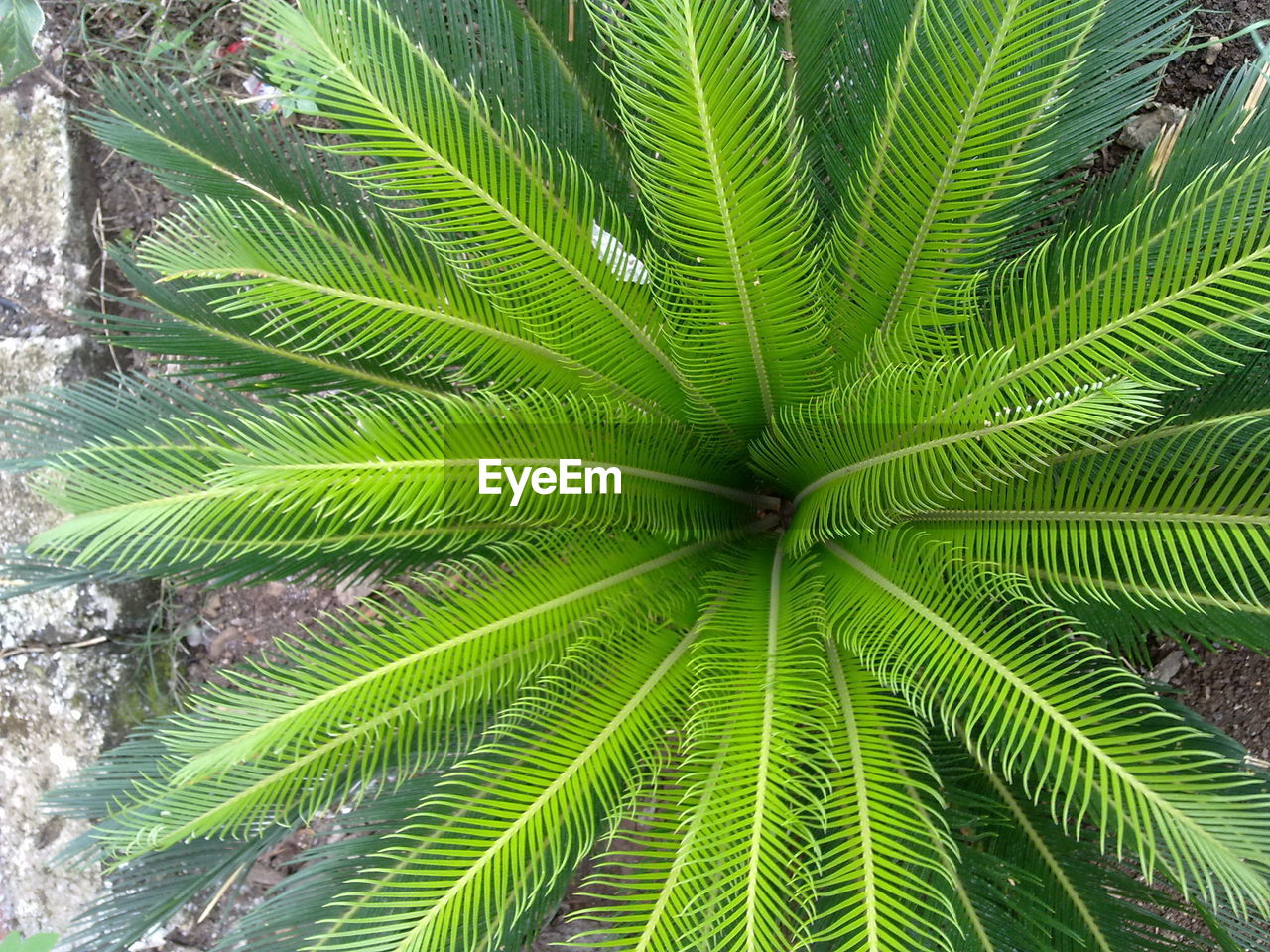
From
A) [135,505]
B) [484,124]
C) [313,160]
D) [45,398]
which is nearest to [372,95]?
[484,124]

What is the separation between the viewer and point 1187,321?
1098 mm

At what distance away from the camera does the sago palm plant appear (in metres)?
1.16

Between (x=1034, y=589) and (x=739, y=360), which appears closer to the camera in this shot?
(x=1034, y=589)

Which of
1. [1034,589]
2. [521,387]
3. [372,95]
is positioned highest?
[372,95]

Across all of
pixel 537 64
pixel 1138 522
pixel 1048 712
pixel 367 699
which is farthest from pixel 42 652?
pixel 1138 522

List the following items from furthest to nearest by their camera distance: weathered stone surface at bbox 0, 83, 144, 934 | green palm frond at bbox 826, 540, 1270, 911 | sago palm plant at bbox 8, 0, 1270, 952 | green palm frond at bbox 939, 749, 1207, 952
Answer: weathered stone surface at bbox 0, 83, 144, 934
green palm frond at bbox 939, 749, 1207, 952
sago palm plant at bbox 8, 0, 1270, 952
green palm frond at bbox 826, 540, 1270, 911

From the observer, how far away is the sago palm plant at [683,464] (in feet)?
3.80

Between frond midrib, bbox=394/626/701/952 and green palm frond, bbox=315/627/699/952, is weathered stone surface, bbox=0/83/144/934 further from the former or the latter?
frond midrib, bbox=394/626/701/952

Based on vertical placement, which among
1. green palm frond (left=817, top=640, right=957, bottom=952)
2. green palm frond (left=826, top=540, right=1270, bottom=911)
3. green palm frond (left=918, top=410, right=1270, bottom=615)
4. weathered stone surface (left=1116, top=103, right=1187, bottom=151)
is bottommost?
green palm frond (left=817, top=640, right=957, bottom=952)

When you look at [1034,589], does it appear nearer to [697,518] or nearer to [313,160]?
[697,518]

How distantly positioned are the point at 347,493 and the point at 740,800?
687mm

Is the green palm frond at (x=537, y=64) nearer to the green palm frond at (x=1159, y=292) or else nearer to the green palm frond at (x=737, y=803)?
the green palm frond at (x=1159, y=292)

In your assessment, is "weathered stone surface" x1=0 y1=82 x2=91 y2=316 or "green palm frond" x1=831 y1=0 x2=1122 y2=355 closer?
"green palm frond" x1=831 y1=0 x2=1122 y2=355

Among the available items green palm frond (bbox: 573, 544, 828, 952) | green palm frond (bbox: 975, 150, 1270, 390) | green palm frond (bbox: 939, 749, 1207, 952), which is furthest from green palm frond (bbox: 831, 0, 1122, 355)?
green palm frond (bbox: 939, 749, 1207, 952)
